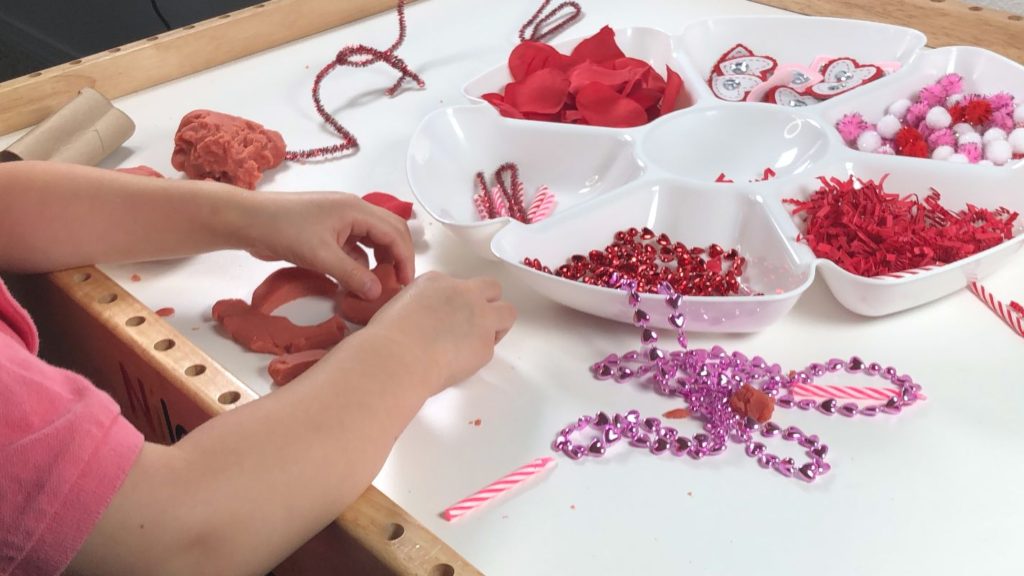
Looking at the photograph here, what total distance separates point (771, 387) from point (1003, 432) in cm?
13

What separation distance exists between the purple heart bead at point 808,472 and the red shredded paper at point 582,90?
1.28 ft

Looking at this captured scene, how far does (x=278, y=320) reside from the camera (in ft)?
2.23

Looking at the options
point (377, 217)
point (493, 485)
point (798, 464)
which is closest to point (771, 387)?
point (798, 464)

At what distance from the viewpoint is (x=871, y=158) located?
76 centimetres

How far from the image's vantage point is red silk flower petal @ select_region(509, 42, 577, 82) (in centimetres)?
92

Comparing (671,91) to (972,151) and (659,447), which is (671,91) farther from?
(659,447)

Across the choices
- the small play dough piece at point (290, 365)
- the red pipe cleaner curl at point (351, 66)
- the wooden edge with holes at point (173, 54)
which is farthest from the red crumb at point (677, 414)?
the wooden edge with holes at point (173, 54)

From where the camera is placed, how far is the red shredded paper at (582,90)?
33.9 inches

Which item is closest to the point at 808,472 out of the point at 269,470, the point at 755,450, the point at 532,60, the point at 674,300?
the point at 755,450

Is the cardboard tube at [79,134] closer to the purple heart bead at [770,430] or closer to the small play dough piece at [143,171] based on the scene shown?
the small play dough piece at [143,171]

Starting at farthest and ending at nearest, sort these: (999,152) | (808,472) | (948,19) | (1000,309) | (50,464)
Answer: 1. (948,19)
2. (999,152)
3. (1000,309)
4. (808,472)
5. (50,464)

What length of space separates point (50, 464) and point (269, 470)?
0.10 meters

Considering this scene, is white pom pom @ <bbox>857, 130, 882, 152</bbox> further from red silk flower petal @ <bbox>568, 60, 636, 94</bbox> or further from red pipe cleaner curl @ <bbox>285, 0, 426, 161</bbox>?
red pipe cleaner curl @ <bbox>285, 0, 426, 161</bbox>

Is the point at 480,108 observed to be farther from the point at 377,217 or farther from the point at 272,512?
the point at 272,512
